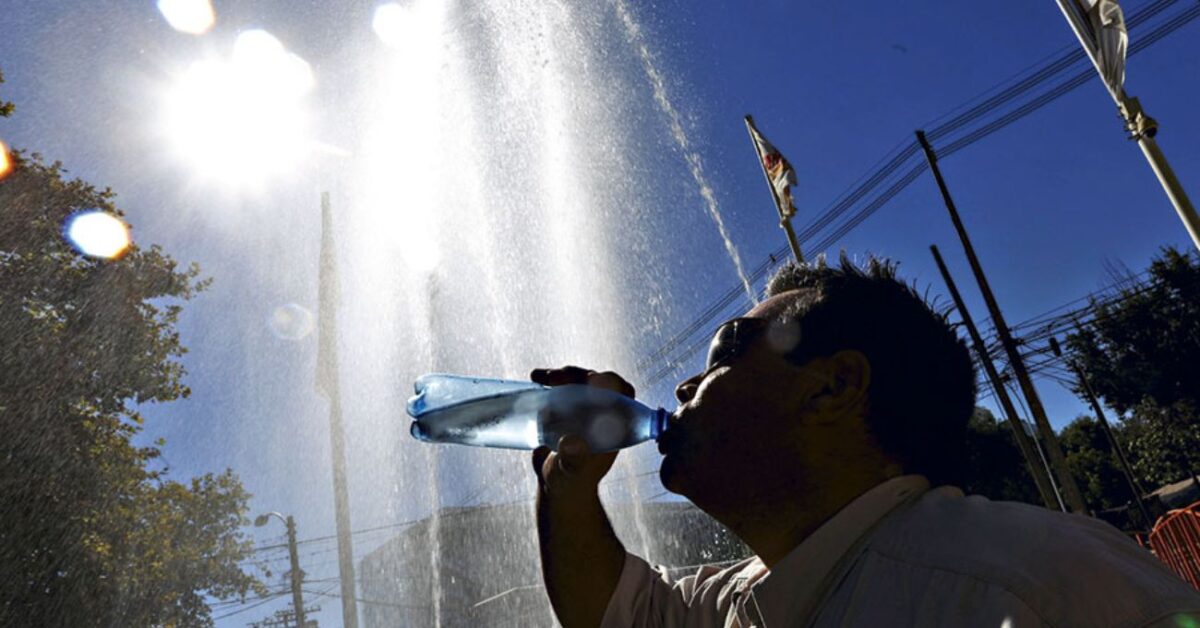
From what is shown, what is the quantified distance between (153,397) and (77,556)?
3.66 metres

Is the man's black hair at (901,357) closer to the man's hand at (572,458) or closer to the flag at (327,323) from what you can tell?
the man's hand at (572,458)

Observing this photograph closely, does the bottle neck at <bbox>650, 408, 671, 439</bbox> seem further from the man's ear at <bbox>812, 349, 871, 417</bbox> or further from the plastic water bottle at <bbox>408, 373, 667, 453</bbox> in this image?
the man's ear at <bbox>812, 349, 871, 417</bbox>

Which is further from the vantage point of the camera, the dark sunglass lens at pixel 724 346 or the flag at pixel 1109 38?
the flag at pixel 1109 38

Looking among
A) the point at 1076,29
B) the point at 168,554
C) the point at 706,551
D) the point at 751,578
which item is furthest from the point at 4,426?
the point at 706,551

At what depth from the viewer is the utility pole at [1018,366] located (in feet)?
60.4

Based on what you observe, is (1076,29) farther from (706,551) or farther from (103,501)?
(706,551)

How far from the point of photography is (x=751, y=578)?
1.95 m

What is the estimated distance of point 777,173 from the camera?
12656mm

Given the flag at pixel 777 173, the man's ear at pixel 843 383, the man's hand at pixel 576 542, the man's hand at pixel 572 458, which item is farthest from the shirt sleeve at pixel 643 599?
the flag at pixel 777 173

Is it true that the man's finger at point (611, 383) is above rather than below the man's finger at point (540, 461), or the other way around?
above

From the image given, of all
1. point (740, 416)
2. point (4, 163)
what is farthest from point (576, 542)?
point (4, 163)

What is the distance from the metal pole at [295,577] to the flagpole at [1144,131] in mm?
32366

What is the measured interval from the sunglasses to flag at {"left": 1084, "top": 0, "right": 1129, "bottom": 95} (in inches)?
313

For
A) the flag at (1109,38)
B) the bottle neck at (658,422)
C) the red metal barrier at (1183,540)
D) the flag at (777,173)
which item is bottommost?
the red metal barrier at (1183,540)
